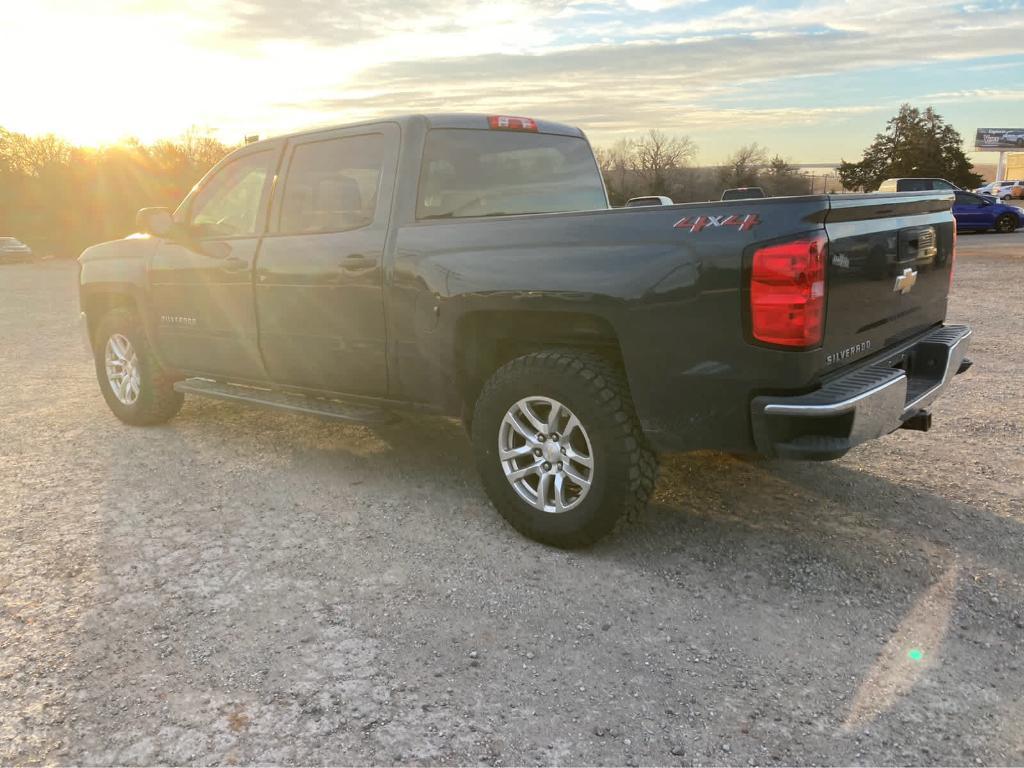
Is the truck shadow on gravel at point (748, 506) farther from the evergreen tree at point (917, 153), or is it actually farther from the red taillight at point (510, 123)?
the evergreen tree at point (917, 153)

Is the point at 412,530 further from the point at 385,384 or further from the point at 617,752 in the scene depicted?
the point at 617,752

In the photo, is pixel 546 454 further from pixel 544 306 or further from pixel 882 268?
pixel 882 268

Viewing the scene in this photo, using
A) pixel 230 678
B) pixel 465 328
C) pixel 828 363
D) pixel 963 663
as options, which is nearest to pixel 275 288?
pixel 465 328

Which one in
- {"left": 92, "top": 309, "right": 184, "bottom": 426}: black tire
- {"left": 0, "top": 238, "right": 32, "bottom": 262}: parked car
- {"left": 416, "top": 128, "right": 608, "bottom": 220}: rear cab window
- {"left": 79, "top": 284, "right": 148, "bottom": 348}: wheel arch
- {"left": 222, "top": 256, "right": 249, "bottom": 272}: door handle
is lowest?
{"left": 0, "top": 238, "right": 32, "bottom": 262}: parked car

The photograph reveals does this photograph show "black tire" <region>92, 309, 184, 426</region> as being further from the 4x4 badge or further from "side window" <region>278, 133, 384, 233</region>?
the 4x4 badge

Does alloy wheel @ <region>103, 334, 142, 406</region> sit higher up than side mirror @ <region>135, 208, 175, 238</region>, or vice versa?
side mirror @ <region>135, 208, 175, 238</region>

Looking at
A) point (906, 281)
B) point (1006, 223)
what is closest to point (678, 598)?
point (906, 281)

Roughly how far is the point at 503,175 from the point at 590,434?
6.08 ft

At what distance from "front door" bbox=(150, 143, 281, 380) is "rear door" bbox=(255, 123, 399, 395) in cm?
17

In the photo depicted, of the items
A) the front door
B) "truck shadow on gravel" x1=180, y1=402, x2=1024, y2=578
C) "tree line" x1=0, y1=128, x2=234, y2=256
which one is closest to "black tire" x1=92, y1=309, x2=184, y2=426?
the front door

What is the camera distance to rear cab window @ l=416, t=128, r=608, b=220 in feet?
14.8

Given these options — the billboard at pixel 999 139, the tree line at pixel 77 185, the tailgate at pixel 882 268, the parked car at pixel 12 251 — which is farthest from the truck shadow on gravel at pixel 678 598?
the billboard at pixel 999 139

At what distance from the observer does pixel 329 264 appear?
15.1 feet

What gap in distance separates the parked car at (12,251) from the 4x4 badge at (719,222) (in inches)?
1501
